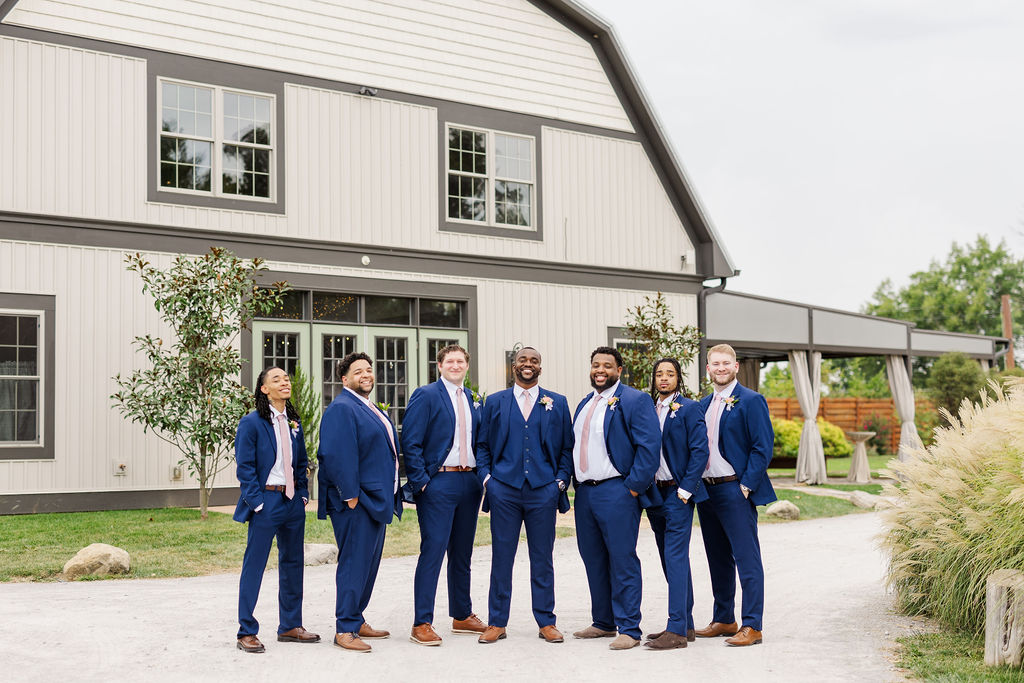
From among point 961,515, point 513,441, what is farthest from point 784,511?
point 513,441

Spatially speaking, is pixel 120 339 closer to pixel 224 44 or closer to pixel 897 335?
pixel 224 44

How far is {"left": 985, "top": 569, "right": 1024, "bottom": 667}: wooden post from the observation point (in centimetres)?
619

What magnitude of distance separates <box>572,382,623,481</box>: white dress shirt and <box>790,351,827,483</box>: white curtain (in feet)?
47.3

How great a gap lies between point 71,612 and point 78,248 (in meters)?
6.70

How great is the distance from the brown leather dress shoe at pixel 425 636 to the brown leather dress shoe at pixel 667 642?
132 cm

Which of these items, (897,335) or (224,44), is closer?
(224,44)

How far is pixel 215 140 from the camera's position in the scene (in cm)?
1460

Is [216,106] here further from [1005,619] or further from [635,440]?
[1005,619]

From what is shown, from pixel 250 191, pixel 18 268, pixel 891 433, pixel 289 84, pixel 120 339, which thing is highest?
pixel 289 84

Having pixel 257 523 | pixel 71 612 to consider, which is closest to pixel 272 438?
pixel 257 523

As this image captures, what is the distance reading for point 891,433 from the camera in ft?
111

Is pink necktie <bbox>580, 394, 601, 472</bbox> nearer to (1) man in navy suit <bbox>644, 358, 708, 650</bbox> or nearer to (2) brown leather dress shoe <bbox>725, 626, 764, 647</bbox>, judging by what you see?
(1) man in navy suit <bbox>644, 358, 708, 650</bbox>

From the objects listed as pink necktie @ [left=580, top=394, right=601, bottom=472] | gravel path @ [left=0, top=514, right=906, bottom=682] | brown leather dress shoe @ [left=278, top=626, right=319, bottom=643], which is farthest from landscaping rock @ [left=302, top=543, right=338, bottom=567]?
pink necktie @ [left=580, top=394, right=601, bottom=472]

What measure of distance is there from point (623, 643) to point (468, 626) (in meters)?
1.11
